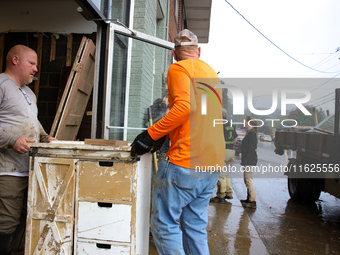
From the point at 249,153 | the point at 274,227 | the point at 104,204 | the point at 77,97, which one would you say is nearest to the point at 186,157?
the point at 104,204

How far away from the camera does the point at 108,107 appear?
357cm

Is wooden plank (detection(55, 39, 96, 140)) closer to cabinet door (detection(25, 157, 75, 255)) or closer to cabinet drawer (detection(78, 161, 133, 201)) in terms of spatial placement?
cabinet door (detection(25, 157, 75, 255))

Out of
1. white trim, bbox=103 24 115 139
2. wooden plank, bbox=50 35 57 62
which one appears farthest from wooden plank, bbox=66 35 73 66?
white trim, bbox=103 24 115 139

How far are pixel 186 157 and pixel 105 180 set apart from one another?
0.72 meters

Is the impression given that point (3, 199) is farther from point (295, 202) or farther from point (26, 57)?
point (295, 202)

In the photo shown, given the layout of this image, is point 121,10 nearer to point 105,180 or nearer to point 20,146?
point 20,146

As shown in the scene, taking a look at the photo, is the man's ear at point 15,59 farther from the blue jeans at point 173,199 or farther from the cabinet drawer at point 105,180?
the blue jeans at point 173,199

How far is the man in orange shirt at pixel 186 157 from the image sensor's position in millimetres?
1870

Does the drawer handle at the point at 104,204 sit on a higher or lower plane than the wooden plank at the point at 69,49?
lower

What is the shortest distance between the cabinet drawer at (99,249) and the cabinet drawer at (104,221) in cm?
6

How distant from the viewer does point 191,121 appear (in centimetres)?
192

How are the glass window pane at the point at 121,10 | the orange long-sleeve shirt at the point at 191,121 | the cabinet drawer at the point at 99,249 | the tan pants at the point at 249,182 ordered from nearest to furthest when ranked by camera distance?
the orange long-sleeve shirt at the point at 191,121 < the cabinet drawer at the point at 99,249 < the glass window pane at the point at 121,10 < the tan pants at the point at 249,182

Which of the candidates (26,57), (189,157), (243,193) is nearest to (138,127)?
(26,57)

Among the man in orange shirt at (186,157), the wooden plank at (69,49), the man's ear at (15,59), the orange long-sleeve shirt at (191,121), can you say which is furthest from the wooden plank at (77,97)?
the orange long-sleeve shirt at (191,121)
